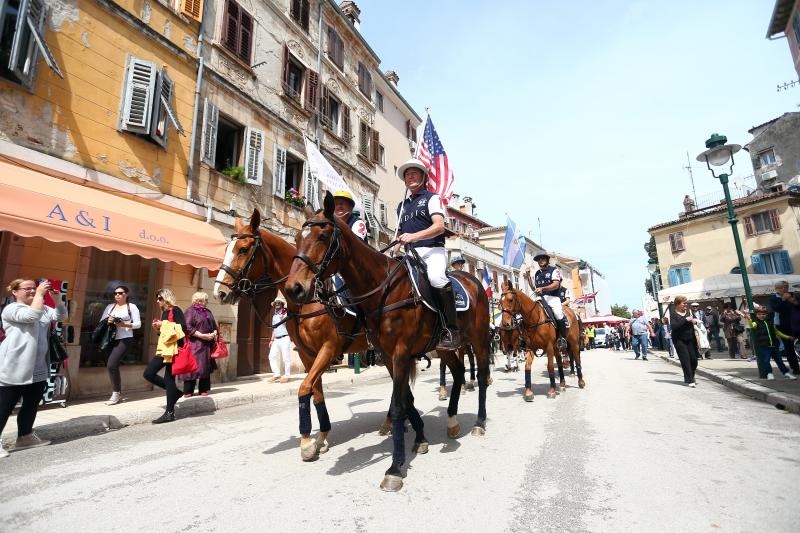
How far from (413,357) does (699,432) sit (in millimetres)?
3519

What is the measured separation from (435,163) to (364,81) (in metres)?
11.9

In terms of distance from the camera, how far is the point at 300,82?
15.7 meters

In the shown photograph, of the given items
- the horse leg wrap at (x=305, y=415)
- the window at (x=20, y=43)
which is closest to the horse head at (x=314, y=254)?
the horse leg wrap at (x=305, y=415)

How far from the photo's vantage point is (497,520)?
8.16 feet

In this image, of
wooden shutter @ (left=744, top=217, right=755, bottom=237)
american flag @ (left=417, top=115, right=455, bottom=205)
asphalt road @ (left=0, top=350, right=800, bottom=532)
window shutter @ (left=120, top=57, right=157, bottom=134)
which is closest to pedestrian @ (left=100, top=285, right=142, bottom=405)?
asphalt road @ (left=0, top=350, right=800, bottom=532)

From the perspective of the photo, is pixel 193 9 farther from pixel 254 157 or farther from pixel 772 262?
pixel 772 262

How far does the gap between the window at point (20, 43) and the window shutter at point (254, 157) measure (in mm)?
5249

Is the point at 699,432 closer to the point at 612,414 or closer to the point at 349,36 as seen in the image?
the point at 612,414

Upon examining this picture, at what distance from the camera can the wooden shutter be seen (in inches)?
1166

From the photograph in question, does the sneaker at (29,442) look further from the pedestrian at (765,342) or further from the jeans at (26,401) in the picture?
the pedestrian at (765,342)

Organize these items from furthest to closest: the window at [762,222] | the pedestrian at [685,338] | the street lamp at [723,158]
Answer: the window at [762,222]
the street lamp at [723,158]
the pedestrian at [685,338]

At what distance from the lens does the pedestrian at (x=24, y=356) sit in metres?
4.42

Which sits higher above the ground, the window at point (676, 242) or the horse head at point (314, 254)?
the window at point (676, 242)

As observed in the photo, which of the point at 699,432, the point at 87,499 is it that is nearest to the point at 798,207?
the point at 699,432
